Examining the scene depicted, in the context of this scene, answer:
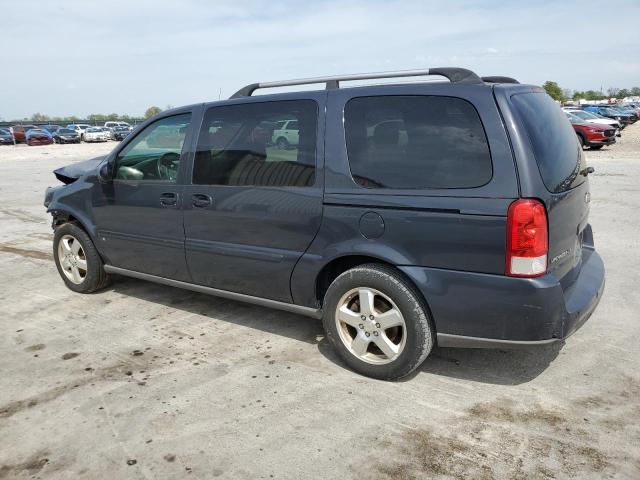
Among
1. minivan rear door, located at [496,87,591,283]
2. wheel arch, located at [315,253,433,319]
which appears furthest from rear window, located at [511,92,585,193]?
wheel arch, located at [315,253,433,319]

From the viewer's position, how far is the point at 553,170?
306 cm

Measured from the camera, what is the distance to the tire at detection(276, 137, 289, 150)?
3691 mm

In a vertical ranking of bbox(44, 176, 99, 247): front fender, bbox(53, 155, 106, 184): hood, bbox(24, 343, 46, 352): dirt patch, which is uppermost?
bbox(53, 155, 106, 184): hood

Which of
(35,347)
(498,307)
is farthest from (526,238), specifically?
(35,347)

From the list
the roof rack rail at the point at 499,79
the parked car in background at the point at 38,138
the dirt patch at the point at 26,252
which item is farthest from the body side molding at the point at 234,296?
the parked car in background at the point at 38,138

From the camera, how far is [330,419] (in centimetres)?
301

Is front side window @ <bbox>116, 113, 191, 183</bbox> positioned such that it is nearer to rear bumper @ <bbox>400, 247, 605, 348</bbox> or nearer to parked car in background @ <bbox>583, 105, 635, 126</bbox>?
rear bumper @ <bbox>400, 247, 605, 348</bbox>

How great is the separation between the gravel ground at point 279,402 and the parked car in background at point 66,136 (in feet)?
130

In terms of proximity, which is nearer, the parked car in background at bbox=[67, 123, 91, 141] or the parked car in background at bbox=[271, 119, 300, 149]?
the parked car in background at bbox=[271, 119, 300, 149]

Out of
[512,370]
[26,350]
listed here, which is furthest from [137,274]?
[512,370]

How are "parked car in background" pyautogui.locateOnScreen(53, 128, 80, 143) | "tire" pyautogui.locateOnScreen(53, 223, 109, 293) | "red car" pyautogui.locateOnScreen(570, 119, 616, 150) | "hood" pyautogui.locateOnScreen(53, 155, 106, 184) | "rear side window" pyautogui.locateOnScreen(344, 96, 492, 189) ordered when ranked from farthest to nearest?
"parked car in background" pyautogui.locateOnScreen(53, 128, 80, 143) < "red car" pyautogui.locateOnScreen(570, 119, 616, 150) < "hood" pyautogui.locateOnScreen(53, 155, 106, 184) < "tire" pyautogui.locateOnScreen(53, 223, 109, 293) < "rear side window" pyautogui.locateOnScreen(344, 96, 492, 189)

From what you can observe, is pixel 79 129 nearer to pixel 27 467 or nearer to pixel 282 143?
pixel 282 143

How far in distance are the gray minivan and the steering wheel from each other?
0.7 inches

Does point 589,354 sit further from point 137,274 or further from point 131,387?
point 137,274
